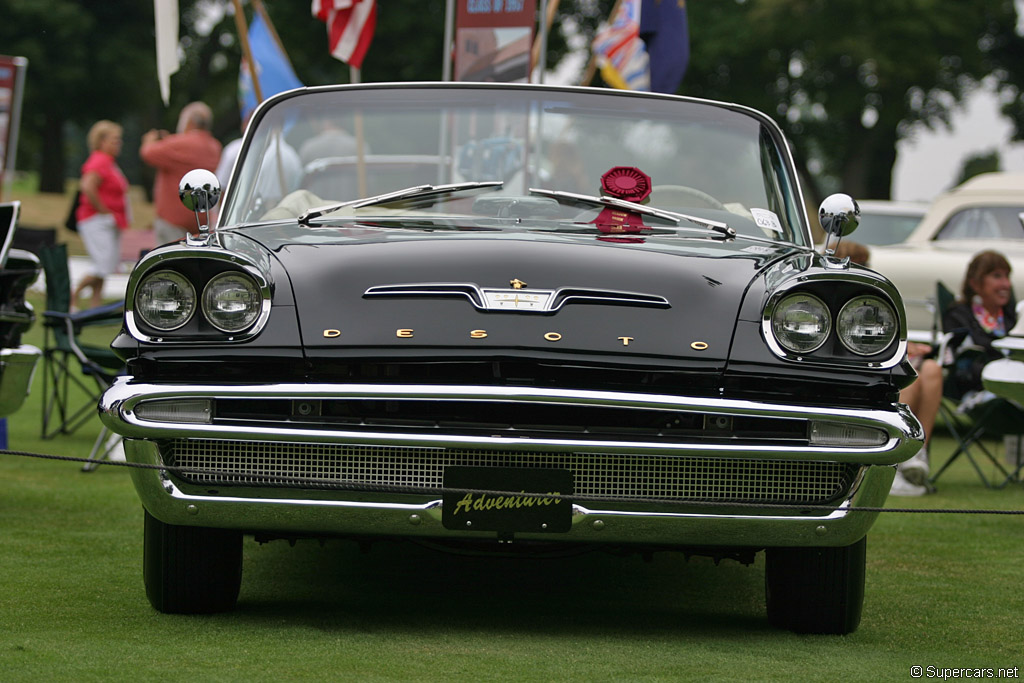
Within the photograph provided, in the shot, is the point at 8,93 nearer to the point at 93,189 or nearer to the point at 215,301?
the point at 93,189

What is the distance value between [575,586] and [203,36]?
39.9 metres

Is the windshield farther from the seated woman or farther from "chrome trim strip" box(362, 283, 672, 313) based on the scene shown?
the seated woman

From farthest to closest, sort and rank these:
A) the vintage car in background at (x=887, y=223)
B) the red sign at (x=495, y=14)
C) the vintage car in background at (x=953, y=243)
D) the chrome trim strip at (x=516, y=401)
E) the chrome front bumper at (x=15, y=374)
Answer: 1. the vintage car in background at (x=887, y=223)
2. the vintage car in background at (x=953, y=243)
3. the red sign at (x=495, y=14)
4. the chrome front bumper at (x=15, y=374)
5. the chrome trim strip at (x=516, y=401)

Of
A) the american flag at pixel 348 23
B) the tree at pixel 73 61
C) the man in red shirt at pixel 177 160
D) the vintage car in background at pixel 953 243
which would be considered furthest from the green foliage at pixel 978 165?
the american flag at pixel 348 23

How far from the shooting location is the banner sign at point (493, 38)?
9.66 m

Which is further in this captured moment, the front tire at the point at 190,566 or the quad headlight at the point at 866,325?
the front tire at the point at 190,566

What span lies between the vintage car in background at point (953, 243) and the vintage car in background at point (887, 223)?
791 millimetres

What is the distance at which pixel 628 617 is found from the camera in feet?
13.7

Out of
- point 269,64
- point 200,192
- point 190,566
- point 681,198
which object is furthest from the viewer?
point 269,64

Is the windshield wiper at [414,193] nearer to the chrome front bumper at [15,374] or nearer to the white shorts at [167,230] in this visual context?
the chrome front bumper at [15,374]

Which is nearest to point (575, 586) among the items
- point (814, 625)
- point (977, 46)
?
point (814, 625)

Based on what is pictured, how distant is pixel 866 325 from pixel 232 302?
5.15 feet

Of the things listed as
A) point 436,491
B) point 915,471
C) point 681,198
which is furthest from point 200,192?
point 915,471

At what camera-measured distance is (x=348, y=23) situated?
33.9 ft
